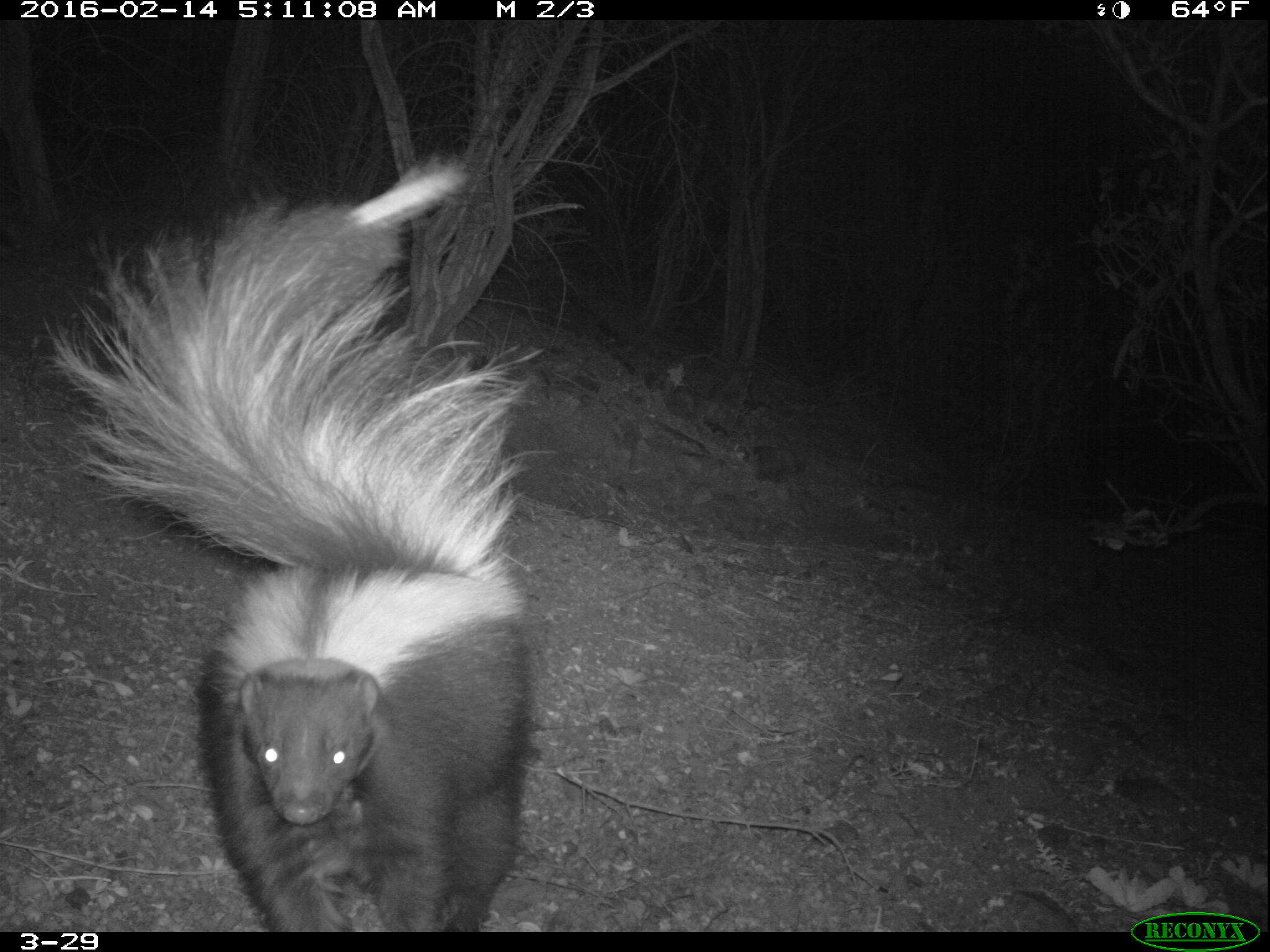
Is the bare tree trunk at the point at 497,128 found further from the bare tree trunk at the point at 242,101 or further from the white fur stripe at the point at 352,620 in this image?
the white fur stripe at the point at 352,620

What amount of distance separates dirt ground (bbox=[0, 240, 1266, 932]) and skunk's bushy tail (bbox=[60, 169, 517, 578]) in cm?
80

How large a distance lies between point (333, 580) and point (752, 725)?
1744mm

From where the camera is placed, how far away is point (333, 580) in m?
3.02

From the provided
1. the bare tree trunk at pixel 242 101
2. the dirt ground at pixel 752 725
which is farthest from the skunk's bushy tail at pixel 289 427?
the bare tree trunk at pixel 242 101

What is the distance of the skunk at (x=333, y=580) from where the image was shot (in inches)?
107

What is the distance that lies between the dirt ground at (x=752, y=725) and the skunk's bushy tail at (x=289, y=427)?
80 centimetres

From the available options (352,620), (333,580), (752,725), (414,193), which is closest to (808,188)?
(414,193)

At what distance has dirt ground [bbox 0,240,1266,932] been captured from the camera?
274 centimetres

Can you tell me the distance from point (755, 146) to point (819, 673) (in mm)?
6368

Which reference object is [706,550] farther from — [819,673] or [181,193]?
[181,193]

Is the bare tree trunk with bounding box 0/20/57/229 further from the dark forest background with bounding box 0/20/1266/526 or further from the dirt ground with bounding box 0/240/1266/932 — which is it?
the dirt ground with bounding box 0/240/1266/932
